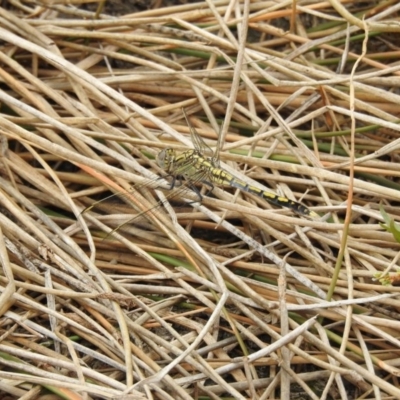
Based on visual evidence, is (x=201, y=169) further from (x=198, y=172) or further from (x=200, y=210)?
(x=200, y=210)

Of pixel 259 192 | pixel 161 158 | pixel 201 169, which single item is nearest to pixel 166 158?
pixel 161 158

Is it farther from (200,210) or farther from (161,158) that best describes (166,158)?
(200,210)

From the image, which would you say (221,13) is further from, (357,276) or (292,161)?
(357,276)

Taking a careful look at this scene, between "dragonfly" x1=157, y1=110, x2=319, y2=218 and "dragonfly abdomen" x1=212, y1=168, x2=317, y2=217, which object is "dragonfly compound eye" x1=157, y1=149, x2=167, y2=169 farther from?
Answer: "dragonfly abdomen" x1=212, y1=168, x2=317, y2=217

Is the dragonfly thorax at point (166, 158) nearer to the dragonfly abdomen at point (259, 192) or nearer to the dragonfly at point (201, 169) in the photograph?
the dragonfly at point (201, 169)

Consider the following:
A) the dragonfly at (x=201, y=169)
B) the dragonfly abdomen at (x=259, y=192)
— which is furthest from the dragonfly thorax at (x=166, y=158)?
the dragonfly abdomen at (x=259, y=192)

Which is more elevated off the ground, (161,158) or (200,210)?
(161,158)
